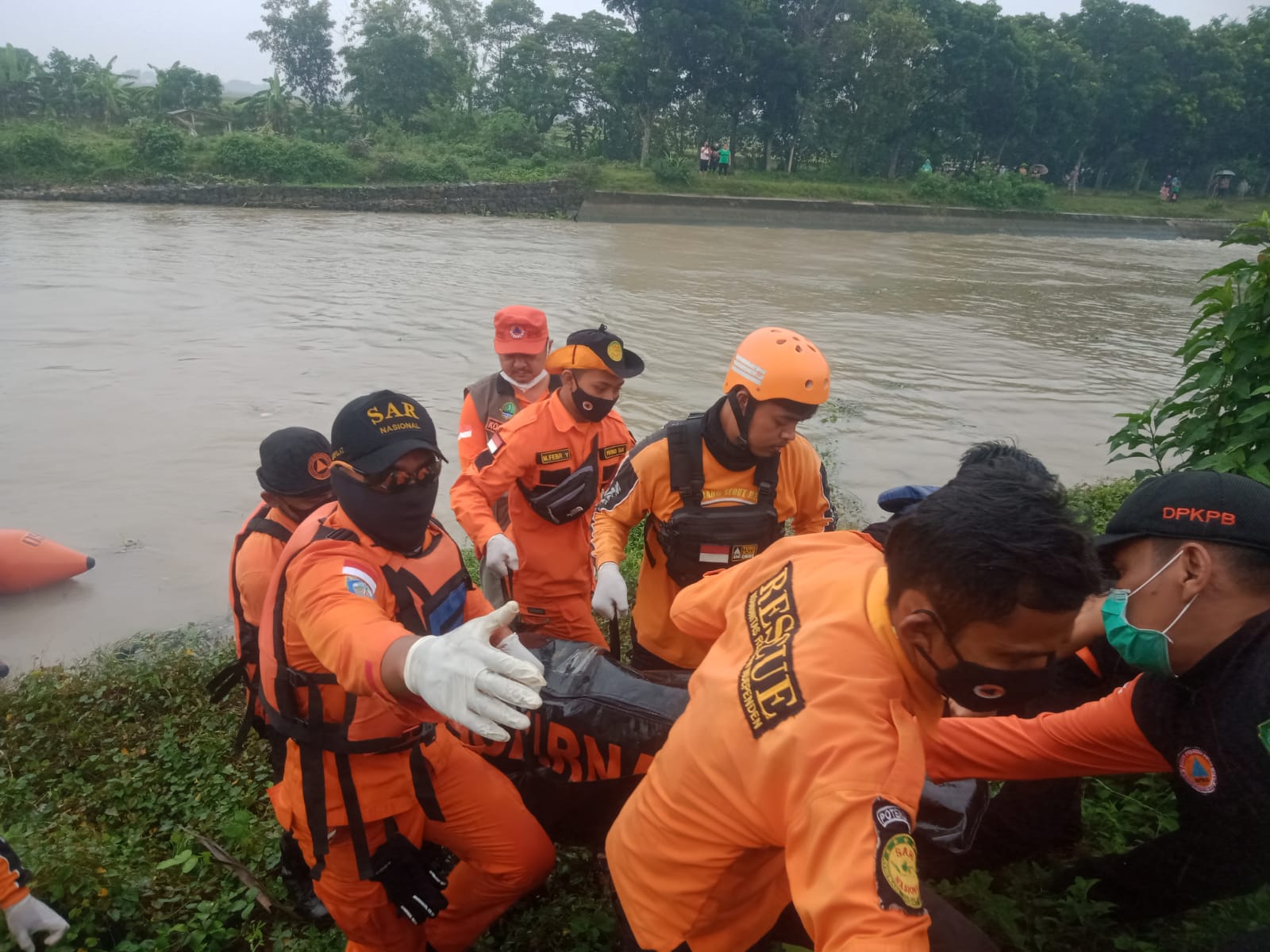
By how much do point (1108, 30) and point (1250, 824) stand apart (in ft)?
198

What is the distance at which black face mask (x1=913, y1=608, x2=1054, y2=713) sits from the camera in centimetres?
145

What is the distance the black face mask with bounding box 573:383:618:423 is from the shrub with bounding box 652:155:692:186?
33.1 m

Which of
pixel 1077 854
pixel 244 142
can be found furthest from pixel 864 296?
pixel 244 142

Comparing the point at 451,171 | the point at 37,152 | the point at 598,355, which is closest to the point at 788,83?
the point at 451,171

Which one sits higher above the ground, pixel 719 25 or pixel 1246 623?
pixel 719 25

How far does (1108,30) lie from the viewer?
162 feet

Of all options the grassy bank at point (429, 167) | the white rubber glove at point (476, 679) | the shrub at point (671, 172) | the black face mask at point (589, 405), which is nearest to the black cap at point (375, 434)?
the white rubber glove at point (476, 679)

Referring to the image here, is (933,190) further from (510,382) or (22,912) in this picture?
(22,912)

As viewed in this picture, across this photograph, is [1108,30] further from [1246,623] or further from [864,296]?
[1246,623]

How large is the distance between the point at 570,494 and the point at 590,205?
30411 millimetres

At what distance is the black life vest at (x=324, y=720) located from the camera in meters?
2.29

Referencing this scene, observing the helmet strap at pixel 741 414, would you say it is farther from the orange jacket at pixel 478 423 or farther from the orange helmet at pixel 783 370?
the orange jacket at pixel 478 423

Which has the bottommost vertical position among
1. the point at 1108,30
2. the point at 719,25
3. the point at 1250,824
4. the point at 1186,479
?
the point at 1250,824

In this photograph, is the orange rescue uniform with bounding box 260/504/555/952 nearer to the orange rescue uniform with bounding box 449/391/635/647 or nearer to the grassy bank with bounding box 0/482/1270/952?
the grassy bank with bounding box 0/482/1270/952
